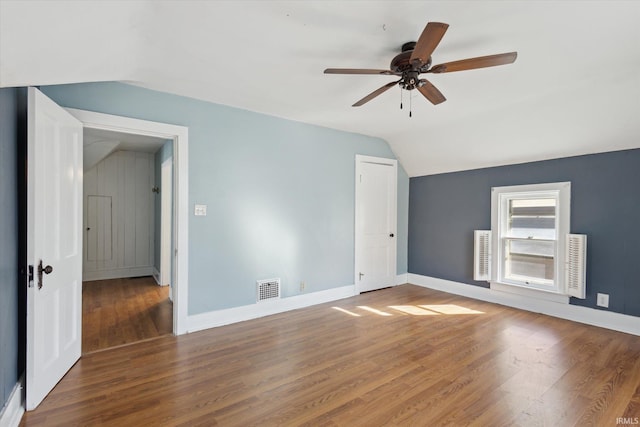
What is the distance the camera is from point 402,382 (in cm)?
229

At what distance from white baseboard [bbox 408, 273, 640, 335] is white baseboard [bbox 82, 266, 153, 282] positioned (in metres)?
5.30

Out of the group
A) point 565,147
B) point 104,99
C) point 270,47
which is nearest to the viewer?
point 270,47

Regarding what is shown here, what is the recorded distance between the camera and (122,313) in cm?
375

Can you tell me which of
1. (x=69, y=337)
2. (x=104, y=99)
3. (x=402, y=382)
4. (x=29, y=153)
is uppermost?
(x=104, y=99)

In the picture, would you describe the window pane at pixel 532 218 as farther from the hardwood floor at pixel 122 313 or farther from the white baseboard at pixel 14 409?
the white baseboard at pixel 14 409

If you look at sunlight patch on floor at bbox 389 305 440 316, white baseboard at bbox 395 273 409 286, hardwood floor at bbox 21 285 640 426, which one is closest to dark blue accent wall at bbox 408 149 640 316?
hardwood floor at bbox 21 285 640 426

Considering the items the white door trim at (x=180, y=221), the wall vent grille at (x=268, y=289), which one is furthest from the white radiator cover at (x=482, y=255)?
the white door trim at (x=180, y=221)

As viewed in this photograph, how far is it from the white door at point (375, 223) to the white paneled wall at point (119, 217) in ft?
13.8

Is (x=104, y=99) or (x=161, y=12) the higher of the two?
(x=161, y=12)

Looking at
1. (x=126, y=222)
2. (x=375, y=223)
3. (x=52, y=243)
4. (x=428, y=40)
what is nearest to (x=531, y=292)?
(x=375, y=223)

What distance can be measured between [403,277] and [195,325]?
140 inches

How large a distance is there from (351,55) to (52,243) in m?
2.57

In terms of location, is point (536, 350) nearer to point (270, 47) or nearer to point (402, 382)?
point (402, 382)

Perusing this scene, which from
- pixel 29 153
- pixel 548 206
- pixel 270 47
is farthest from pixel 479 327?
pixel 29 153
